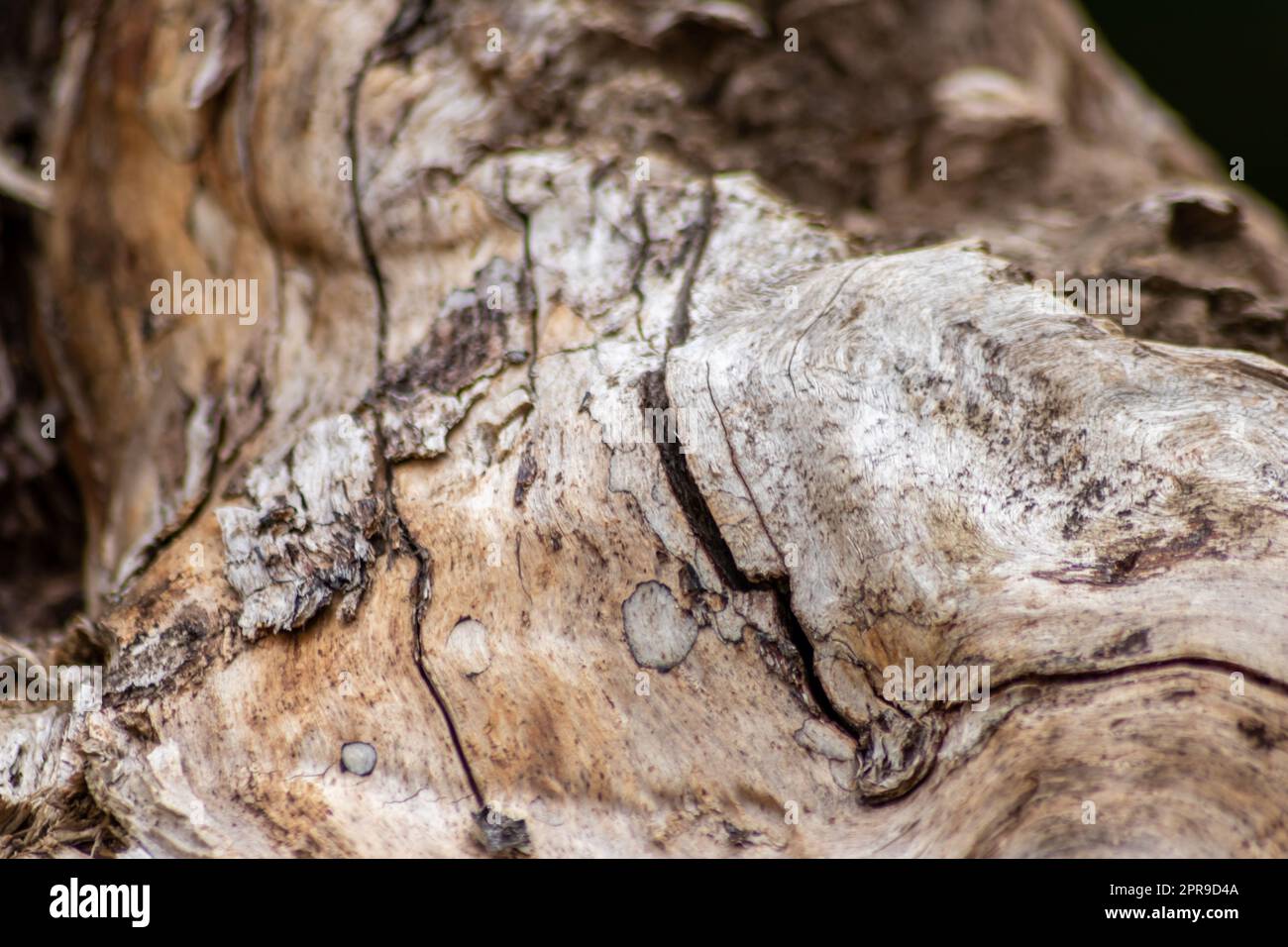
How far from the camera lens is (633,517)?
1229 millimetres

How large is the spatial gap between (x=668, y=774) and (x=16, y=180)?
167 cm

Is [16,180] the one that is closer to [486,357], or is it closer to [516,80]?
[516,80]

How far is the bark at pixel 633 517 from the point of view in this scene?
1074 mm

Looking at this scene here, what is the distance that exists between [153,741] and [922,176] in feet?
5.54

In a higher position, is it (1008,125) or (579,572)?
(1008,125)

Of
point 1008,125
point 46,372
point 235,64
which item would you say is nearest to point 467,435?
point 235,64

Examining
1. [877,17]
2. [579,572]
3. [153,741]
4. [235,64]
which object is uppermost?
[877,17]

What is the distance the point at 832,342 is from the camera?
4.09 feet

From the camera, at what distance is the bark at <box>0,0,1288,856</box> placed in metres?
1.07

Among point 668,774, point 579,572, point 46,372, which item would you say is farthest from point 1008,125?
point 46,372
